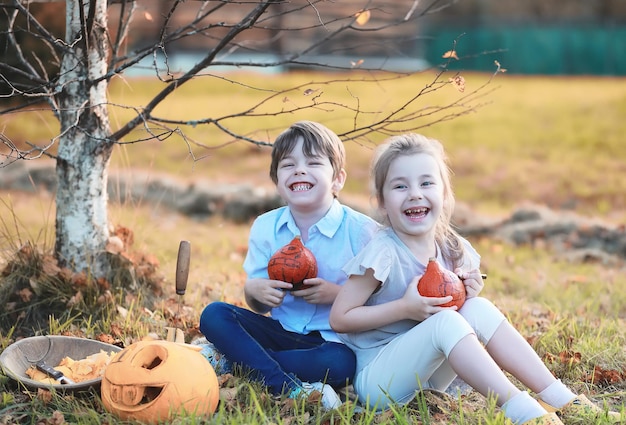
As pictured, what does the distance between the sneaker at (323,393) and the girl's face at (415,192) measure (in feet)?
2.31

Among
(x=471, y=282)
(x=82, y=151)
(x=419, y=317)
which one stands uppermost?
(x=82, y=151)

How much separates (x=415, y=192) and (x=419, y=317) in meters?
0.48

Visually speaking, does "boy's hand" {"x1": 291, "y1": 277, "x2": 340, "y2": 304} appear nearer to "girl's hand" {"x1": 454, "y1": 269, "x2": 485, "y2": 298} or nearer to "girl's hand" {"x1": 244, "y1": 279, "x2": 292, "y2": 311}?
"girl's hand" {"x1": 244, "y1": 279, "x2": 292, "y2": 311}

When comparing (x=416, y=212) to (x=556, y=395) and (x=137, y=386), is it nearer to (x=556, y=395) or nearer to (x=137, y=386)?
(x=556, y=395)

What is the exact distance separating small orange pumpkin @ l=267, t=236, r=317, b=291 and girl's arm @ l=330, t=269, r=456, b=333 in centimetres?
19

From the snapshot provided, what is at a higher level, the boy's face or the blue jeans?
the boy's face

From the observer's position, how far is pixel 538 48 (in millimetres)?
20344

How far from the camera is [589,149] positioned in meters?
10.9

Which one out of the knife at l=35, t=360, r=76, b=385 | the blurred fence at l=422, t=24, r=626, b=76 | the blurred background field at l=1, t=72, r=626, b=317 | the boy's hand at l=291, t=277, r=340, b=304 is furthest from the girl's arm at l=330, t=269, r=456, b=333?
the blurred fence at l=422, t=24, r=626, b=76

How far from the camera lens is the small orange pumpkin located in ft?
10.5

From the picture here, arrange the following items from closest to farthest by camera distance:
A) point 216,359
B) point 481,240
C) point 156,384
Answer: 1. point 156,384
2. point 216,359
3. point 481,240

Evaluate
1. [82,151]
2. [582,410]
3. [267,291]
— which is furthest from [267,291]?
[82,151]

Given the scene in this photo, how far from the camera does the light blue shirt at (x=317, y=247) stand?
3.42 metres

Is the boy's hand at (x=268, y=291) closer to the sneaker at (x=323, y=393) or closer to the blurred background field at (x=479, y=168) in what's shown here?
the sneaker at (x=323, y=393)
